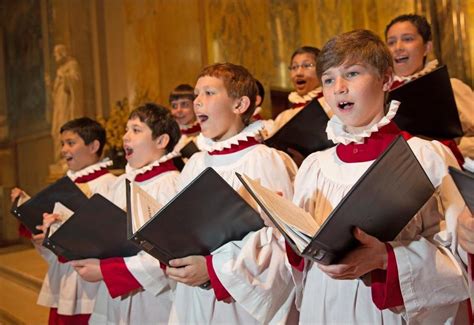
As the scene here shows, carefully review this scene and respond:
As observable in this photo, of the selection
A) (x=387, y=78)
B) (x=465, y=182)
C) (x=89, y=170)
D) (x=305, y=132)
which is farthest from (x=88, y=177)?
(x=465, y=182)

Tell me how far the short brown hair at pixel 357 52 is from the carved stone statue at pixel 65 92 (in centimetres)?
769

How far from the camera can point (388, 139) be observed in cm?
143

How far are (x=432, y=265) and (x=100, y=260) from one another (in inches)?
50.9

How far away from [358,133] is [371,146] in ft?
0.21

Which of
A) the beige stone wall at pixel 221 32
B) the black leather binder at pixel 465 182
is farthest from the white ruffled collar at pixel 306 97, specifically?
the beige stone wall at pixel 221 32

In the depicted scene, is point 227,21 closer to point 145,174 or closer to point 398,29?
point 398,29

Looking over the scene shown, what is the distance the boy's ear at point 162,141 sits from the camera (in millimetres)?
2459

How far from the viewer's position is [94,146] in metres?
3.15

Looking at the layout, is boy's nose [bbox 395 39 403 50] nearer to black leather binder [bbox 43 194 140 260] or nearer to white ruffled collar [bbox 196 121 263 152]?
white ruffled collar [bbox 196 121 263 152]

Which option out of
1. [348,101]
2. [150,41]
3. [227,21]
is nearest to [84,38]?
[150,41]

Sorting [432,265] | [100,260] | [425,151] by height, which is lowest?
[100,260]

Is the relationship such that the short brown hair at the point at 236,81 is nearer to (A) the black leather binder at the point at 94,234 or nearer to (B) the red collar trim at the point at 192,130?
(A) the black leather binder at the point at 94,234

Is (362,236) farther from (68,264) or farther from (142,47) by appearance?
(142,47)

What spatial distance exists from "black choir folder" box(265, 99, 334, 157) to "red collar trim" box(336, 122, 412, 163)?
0.63 meters
